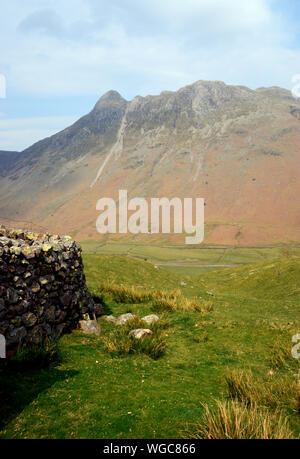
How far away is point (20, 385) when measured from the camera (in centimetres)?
675

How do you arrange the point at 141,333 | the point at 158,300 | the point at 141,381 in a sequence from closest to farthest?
the point at 141,381, the point at 141,333, the point at 158,300

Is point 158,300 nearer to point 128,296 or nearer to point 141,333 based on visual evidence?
point 128,296

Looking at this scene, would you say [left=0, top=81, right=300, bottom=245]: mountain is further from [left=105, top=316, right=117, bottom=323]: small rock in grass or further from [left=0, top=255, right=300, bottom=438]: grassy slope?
[left=105, top=316, right=117, bottom=323]: small rock in grass

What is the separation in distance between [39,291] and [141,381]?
167 inches

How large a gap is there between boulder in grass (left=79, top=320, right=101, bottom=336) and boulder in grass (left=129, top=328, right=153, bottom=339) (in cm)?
148

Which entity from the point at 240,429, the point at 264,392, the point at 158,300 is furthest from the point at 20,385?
the point at 158,300

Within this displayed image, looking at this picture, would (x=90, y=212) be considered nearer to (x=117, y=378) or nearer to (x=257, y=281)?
(x=257, y=281)

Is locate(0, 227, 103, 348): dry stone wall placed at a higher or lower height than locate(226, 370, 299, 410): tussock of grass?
higher

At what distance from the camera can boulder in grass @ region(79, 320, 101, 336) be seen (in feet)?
36.6

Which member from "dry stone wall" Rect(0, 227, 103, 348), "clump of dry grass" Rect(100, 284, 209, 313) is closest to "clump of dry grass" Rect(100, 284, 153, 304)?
"clump of dry grass" Rect(100, 284, 209, 313)

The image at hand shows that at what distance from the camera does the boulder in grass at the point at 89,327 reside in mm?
11152

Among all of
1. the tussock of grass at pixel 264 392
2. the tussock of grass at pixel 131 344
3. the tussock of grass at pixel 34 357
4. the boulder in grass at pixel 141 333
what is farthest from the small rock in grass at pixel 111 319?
the tussock of grass at pixel 264 392

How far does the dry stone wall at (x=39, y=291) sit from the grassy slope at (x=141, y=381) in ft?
3.09
